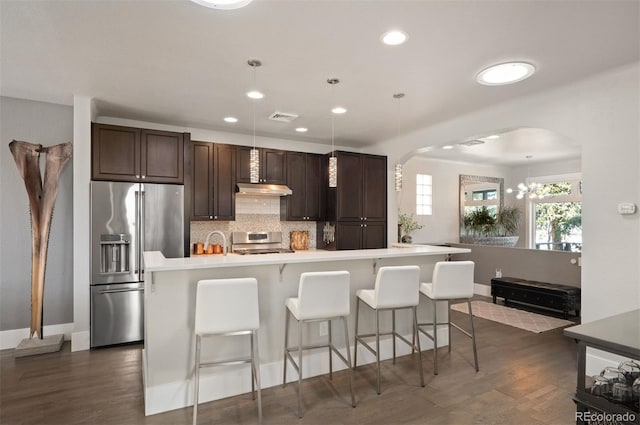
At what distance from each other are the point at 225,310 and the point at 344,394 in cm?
121

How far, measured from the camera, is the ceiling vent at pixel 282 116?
4376 millimetres

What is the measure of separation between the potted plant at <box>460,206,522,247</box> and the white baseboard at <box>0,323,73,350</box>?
7.47 meters

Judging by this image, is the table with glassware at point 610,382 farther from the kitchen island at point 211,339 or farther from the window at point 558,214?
the window at point 558,214

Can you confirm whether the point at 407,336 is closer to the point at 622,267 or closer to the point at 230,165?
the point at 622,267

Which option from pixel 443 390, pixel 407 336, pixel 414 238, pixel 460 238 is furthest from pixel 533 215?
pixel 443 390

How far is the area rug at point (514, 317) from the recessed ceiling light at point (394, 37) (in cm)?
384

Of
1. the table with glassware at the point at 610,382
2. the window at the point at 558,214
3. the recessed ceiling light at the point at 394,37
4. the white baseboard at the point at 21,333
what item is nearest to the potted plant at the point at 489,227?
the window at the point at 558,214

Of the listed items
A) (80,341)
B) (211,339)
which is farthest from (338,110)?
(80,341)

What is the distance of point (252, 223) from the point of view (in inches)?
216

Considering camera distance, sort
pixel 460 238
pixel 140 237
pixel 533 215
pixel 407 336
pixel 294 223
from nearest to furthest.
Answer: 1. pixel 407 336
2. pixel 140 237
3. pixel 294 223
4. pixel 460 238
5. pixel 533 215

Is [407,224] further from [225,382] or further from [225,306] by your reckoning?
[225,306]

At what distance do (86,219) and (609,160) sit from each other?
5.26m

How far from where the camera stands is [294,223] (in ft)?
19.2

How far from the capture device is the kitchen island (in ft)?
8.27
